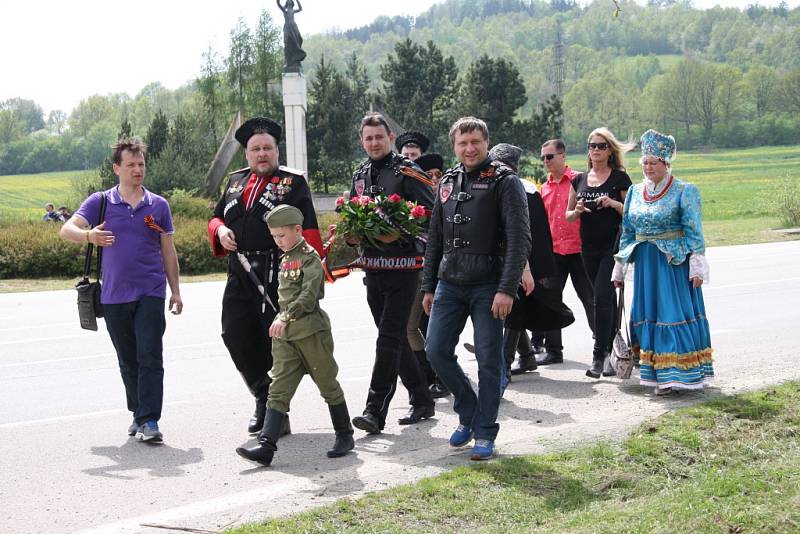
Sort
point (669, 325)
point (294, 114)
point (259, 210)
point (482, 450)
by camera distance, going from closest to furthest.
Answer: point (482, 450) < point (259, 210) < point (669, 325) < point (294, 114)

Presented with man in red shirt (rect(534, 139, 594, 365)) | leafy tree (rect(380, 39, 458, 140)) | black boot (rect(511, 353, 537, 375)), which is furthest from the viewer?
leafy tree (rect(380, 39, 458, 140))

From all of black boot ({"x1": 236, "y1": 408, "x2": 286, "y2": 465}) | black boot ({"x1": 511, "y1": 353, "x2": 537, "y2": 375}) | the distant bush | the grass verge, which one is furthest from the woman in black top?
the distant bush

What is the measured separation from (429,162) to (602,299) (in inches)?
76.9

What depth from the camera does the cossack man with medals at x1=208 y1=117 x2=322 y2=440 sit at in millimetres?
6773

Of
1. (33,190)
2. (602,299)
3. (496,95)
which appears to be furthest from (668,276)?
(33,190)

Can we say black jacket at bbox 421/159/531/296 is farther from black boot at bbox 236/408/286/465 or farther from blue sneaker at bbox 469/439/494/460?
black boot at bbox 236/408/286/465

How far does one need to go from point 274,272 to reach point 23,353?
5.38 metres

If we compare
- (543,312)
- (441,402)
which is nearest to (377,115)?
(543,312)

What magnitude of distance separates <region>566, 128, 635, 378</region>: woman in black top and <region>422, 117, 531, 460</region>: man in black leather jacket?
9.11 ft

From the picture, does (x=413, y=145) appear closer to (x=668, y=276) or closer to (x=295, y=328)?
(x=668, y=276)

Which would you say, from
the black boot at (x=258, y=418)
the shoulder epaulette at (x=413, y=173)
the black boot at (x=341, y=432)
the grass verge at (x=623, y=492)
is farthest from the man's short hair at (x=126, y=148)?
the grass verge at (x=623, y=492)

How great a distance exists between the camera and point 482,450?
19.5 feet

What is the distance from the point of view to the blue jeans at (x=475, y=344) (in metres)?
6.04

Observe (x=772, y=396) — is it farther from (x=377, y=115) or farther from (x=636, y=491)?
(x=377, y=115)
